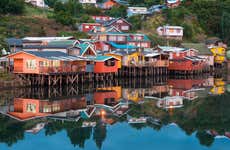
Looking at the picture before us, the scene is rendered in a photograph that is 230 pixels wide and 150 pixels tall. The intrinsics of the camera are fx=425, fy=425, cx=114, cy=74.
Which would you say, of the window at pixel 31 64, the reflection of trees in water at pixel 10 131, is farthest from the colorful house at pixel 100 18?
the reflection of trees in water at pixel 10 131

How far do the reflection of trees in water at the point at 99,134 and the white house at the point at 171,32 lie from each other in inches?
2061

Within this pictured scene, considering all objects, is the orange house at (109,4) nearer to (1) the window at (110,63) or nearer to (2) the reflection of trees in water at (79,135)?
(1) the window at (110,63)

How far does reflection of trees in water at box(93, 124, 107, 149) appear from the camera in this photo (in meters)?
19.4

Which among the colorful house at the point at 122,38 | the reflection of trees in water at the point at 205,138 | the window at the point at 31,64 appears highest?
the colorful house at the point at 122,38

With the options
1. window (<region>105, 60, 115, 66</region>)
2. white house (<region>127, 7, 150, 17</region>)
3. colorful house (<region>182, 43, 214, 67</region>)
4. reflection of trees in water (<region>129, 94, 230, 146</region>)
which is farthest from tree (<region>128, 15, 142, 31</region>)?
reflection of trees in water (<region>129, 94, 230, 146</region>)

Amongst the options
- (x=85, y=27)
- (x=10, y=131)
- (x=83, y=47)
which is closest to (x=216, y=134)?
(x=10, y=131)

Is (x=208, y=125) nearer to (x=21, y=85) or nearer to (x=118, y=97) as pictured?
(x=118, y=97)

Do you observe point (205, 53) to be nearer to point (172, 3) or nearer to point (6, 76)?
point (172, 3)

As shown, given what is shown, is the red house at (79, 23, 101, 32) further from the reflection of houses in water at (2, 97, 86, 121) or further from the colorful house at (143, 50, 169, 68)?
the reflection of houses in water at (2, 97, 86, 121)

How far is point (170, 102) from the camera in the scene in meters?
31.2

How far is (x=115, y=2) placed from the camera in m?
89.4

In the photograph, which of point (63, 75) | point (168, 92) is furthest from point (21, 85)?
point (168, 92)

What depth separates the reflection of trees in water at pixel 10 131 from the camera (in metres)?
19.8

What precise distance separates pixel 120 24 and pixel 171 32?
9.05 m
